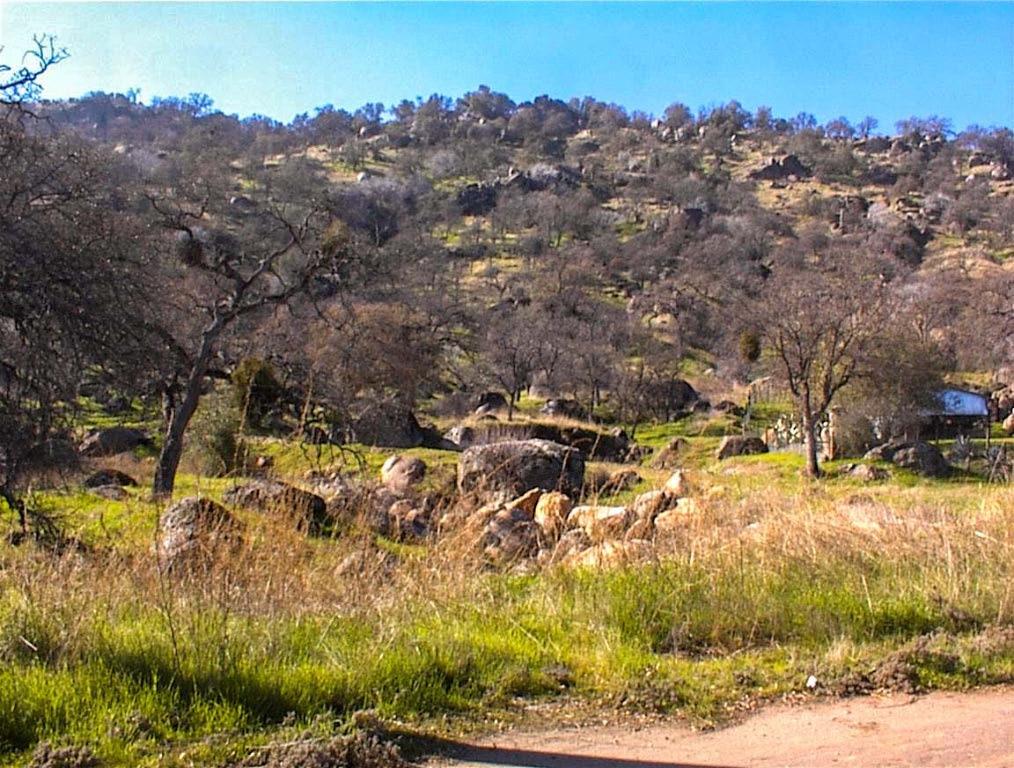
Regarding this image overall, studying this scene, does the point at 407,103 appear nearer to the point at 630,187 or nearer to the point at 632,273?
the point at 630,187

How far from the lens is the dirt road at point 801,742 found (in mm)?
3773

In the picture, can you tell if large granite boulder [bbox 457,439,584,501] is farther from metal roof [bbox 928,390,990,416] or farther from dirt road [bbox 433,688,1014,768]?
metal roof [bbox 928,390,990,416]

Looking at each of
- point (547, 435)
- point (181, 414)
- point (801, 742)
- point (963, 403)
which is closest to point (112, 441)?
point (181, 414)

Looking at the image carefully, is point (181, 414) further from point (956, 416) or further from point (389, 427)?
A: point (956, 416)

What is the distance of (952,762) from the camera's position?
377cm

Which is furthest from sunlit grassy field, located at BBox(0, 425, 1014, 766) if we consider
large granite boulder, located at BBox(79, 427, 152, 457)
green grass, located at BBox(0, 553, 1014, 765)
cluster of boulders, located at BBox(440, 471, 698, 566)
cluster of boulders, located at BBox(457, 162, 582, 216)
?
cluster of boulders, located at BBox(457, 162, 582, 216)

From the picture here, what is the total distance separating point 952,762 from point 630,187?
120776 mm

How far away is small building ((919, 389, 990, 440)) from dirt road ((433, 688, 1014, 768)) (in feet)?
100

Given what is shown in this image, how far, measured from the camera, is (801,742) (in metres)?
3.99

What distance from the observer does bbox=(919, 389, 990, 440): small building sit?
33844 mm

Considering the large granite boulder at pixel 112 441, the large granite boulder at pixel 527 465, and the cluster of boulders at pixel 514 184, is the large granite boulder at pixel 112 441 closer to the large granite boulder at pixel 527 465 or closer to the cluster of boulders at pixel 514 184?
the large granite boulder at pixel 527 465

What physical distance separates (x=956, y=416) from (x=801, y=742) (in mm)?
A: 36467

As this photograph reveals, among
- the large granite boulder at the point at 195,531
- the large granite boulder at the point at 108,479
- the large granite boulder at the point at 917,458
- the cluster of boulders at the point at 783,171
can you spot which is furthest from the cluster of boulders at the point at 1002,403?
the cluster of boulders at the point at 783,171

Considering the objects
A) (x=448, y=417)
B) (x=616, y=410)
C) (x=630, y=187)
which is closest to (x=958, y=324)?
(x=616, y=410)
